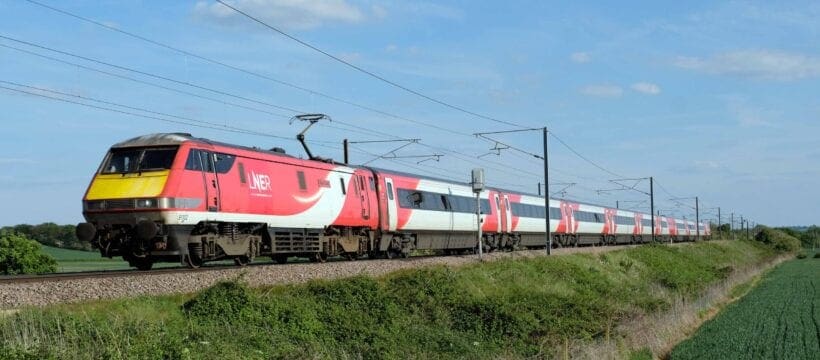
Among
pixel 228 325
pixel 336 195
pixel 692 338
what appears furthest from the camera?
pixel 336 195

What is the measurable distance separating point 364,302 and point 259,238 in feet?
18.5

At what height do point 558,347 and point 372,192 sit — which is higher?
point 372,192

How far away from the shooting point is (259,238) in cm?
2256

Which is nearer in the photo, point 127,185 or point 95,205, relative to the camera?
point 95,205

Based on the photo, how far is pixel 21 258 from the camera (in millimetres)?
42500

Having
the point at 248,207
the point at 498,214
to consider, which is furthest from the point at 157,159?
the point at 498,214

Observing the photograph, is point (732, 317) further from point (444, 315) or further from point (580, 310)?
point (444, 315)

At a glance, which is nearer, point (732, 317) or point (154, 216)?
point (154, 216)

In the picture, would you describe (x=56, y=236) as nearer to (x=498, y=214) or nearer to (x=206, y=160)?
(x=498, y=214)

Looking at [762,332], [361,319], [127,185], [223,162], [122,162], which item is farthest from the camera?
[762,332]

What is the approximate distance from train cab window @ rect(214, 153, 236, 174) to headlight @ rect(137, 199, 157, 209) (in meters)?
2.35

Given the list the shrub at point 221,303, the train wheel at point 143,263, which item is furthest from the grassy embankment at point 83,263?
the shrub at point 221,303

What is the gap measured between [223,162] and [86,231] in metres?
3.83

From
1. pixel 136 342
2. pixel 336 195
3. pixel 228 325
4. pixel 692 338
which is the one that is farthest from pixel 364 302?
pixel 692 338
